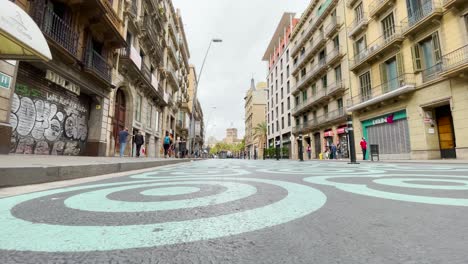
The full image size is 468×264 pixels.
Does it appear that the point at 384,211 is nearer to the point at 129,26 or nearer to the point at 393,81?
the point at 129,26

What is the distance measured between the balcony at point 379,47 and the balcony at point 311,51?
684cm

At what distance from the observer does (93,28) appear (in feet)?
35.8

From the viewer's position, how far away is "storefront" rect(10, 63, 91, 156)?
24.1ft

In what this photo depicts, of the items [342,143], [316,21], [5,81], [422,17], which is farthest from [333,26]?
[5,81]

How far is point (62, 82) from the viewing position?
8.74m

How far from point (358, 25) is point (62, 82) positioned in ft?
68.0

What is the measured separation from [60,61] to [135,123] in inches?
293

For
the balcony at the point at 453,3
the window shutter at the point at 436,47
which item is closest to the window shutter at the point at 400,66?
the window shutter at the point at 436,47

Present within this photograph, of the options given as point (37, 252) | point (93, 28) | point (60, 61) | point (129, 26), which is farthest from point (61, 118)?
point (37, 252)

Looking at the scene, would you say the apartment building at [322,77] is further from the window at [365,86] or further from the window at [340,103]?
the window at [365,86]

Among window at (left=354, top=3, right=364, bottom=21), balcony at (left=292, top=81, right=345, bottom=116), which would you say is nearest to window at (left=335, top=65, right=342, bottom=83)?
balcony at (left=292, top=81, right=345, bottom=116)

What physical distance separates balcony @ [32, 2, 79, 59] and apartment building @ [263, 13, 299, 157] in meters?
28.2

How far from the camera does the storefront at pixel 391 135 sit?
1498 cm

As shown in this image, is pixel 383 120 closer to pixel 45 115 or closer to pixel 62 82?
pixel 62 82
